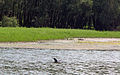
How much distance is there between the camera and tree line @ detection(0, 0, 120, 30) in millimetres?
96250

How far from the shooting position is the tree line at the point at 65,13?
96250mm

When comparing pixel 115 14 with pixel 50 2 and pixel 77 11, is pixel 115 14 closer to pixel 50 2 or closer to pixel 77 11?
pixel 77 11

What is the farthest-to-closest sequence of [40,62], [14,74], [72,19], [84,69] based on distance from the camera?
1. [72,19]
2. [40,62]
3. [84,69]
4. [14,74]

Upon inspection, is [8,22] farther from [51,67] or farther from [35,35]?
[51,67]

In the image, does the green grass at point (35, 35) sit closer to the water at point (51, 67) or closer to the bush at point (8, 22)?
the water at point (51, 67)

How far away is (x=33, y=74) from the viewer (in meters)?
22.3

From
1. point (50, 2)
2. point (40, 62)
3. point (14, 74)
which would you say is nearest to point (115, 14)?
point (50, 2)

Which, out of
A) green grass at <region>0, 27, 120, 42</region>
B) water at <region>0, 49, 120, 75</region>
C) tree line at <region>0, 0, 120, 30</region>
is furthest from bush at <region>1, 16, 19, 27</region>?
water at <region>0, 49, 120, 75</region>

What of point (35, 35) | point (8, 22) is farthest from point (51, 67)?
point (8, 22)

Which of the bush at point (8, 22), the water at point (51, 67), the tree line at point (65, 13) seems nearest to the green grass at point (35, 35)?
the water at point (51, 67)

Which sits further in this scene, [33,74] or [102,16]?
[102,16]

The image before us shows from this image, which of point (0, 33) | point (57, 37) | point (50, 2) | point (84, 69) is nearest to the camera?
point (84, 69)

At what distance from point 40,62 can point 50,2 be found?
227 feet

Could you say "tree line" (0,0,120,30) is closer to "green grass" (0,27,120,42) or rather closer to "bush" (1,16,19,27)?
"bush" (1,16,19,27)
